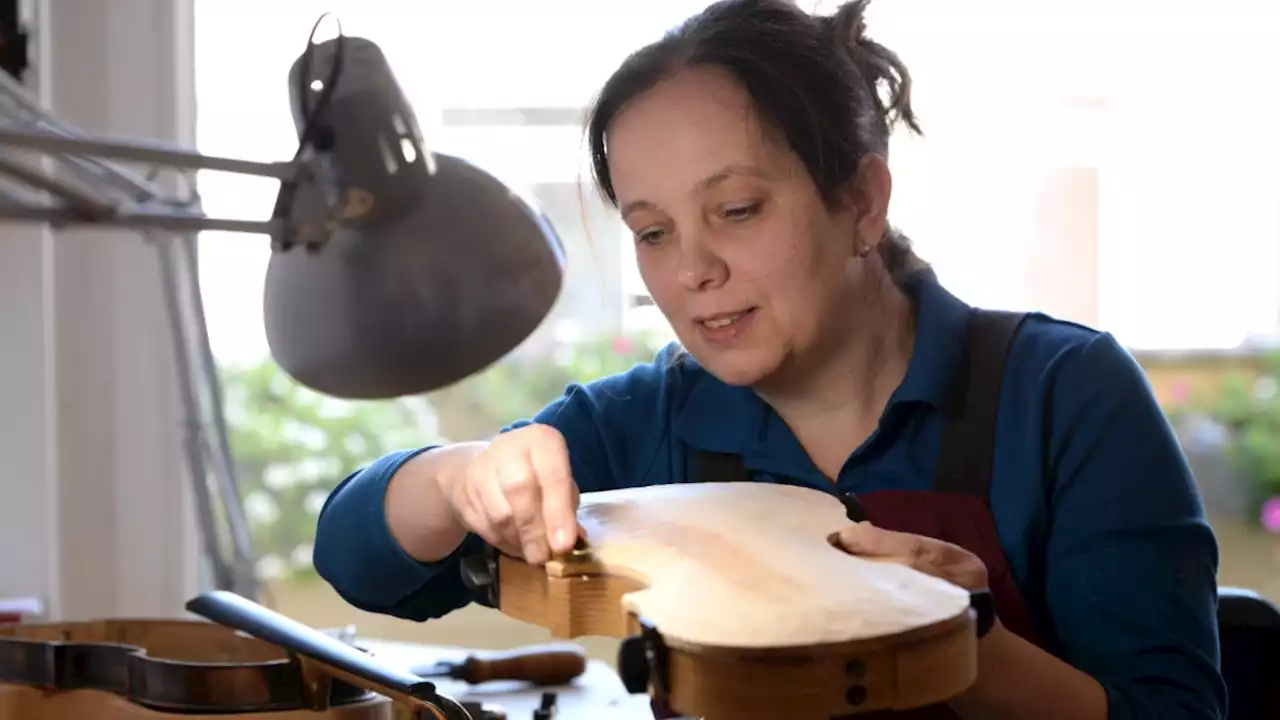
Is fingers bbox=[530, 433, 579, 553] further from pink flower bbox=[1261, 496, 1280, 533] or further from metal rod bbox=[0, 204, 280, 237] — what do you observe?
pink flower bbox=[1261, 496, 1280, 533]

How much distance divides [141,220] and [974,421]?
55 cm

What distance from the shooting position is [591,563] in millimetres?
610

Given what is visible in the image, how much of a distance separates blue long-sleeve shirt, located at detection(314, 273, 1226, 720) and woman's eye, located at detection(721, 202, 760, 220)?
17 centimetres

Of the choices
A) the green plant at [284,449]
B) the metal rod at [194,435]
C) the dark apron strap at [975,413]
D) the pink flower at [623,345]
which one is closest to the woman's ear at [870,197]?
the dark apron strap at [975,413]

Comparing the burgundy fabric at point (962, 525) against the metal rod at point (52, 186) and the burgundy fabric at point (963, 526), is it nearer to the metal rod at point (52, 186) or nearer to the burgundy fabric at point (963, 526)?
the burgundy fabric at point (963, 526)

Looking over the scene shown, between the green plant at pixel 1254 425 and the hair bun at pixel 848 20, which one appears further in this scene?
the green plant at pixel 1254 425

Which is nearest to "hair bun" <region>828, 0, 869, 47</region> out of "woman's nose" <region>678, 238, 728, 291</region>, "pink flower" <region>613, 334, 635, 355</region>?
"woman's nose" <region>678, 238, 728, 291</region>

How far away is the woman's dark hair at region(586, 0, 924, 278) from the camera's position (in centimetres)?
88

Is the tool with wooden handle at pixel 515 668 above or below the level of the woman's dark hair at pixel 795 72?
below

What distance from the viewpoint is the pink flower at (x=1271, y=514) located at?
5.55 feet

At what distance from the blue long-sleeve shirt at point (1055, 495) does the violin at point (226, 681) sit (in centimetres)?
18

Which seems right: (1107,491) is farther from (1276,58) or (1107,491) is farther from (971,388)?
(1276,58)

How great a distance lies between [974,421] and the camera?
2.97ft

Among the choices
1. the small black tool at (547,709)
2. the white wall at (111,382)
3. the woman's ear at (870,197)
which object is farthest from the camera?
the white wall at (111,382)
